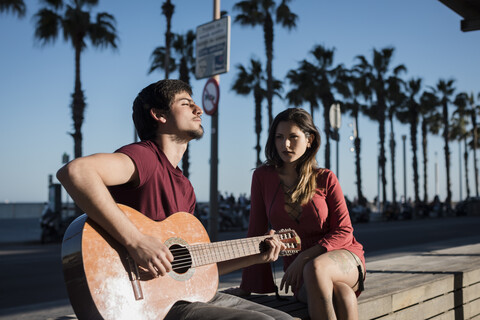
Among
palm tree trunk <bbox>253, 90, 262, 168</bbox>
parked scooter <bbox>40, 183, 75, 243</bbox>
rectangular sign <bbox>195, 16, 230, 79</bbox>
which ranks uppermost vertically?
palm tree trunk <bbox>253, 90, 262, 168</bbox>

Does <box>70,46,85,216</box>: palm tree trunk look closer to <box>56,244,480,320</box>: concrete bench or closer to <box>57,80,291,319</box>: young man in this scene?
<box>56,244,480,320</box>: concrete bench

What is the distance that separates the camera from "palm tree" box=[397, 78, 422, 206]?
4381cm

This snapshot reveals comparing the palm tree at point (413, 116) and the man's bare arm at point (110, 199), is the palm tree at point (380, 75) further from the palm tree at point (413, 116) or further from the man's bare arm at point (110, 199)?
the man's bare arm at point (110, 199)

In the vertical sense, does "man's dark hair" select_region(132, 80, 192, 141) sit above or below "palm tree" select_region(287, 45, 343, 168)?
below

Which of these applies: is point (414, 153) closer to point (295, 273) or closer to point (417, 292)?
point (417, 292)

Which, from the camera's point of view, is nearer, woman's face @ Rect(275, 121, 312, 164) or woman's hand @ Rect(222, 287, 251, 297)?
woman's face @ Rect(275, 121, 312, 164)

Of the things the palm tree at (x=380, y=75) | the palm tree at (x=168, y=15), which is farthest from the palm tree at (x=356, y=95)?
the palm tree at (x=168, y=15)

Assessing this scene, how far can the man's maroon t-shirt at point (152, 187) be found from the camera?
7.36 feet

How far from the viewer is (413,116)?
4488cm

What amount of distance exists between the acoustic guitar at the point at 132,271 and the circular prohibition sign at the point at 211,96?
7.92 meters

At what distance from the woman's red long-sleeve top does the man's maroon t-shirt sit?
79cm

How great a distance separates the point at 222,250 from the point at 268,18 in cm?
2745

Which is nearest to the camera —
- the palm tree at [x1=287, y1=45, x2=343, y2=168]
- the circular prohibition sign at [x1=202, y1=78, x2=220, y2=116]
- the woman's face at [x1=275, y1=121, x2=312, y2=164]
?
the woman's face at [x1=275, y1=121, x2=312, y2=164]

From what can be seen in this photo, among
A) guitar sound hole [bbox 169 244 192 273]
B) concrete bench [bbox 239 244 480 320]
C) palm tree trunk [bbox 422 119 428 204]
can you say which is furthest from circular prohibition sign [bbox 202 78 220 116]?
palm tree trunk [bbox 422 119 428 204]
